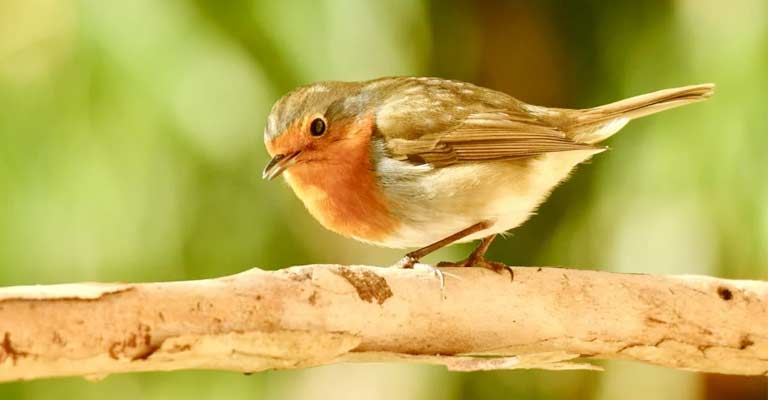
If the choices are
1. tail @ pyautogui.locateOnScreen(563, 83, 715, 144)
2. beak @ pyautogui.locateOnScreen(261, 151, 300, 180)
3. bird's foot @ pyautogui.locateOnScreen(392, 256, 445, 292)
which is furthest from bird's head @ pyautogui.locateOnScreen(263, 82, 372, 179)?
tail @ pyautogui.locateOnScreen(563, 83, 715, 144)

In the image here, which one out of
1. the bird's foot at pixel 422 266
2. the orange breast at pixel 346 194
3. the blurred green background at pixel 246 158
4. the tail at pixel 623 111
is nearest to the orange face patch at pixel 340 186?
the orange breast at pixel 346 194

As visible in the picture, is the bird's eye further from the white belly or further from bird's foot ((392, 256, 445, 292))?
bird's foot ((392, 256, 445, 292))

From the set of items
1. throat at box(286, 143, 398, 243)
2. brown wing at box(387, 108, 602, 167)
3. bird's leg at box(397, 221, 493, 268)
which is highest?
brown wing at box(387, 108, 602, 167)

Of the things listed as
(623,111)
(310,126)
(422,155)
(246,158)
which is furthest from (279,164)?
(246,158)

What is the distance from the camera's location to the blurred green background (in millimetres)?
3676

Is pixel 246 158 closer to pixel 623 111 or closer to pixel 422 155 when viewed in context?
pixel 422 155

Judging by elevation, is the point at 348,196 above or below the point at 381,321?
above

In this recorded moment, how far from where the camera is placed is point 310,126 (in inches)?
107

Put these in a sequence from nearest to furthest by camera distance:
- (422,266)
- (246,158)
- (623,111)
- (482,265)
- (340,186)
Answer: (422,266), (482,265), (340,186), (623,111), (246,158)

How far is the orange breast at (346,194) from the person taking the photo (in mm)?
2705

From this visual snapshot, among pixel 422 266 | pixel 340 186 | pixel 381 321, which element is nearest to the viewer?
pixel 381 321

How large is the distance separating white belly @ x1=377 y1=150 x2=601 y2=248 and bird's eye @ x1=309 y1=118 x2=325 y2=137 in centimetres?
19

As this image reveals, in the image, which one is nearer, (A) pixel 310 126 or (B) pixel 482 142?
(A) pixel 310 126

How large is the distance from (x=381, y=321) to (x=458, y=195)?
71 centimetres
